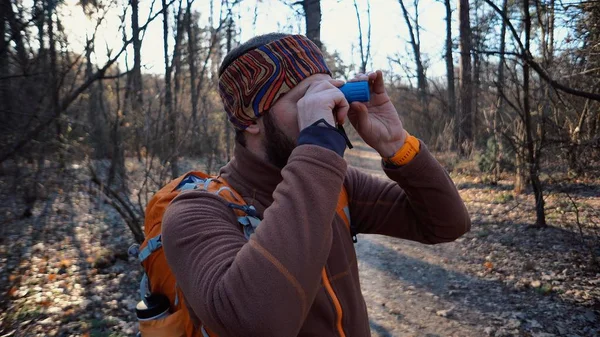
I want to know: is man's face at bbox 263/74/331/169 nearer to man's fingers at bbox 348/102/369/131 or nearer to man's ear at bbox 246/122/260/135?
man's ear at bbox 246/122/260/135

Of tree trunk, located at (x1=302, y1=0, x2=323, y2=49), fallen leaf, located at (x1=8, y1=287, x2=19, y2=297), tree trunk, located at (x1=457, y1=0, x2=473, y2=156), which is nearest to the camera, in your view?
fallen leaf, located at (x1=8, y1=287, x2=19, y2=297)

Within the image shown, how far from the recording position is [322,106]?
4.06 feet

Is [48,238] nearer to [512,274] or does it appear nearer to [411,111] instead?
[512,274]

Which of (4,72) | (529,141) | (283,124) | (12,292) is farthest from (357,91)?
(529,141)

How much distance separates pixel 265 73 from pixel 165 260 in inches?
28.3

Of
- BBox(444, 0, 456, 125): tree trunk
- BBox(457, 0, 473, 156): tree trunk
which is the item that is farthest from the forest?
BBox(444, 0, 456, 125): tree trunk

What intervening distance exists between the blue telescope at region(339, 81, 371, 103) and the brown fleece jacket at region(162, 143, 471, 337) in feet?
1.00

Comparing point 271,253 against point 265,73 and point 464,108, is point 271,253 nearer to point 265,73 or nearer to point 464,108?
point 265,73

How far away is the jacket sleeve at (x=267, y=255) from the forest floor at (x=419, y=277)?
308 cm

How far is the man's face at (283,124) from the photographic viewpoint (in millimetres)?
1423

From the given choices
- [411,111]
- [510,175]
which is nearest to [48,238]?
[510,175]

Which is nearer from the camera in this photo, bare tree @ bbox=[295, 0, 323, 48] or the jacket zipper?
the jacket zipper

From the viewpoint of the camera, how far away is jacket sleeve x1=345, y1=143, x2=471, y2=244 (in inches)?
60.5

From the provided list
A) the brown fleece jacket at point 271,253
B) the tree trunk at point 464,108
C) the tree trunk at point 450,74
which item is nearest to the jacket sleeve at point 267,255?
the brown fleece jacket at point 271,253
